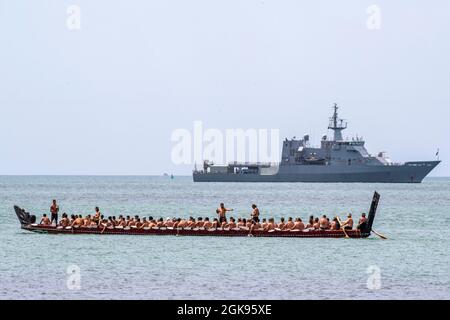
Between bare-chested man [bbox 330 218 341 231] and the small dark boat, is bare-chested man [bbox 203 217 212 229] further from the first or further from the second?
bare-chested man [bbox 330 218 341 231]

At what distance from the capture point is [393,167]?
506ft

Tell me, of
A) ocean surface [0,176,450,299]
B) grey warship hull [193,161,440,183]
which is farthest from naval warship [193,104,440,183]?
ocean surface [0,176,450,299]

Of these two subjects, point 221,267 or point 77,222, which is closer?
point 221,267

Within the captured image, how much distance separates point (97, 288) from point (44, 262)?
297 inches

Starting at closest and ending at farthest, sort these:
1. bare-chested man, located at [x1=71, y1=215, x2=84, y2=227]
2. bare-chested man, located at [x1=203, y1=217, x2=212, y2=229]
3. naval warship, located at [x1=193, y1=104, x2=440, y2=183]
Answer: bare-chested man, located at [x1=203, y1=217, x2=212, y2=229] < bare-chested man, located at [x1=71, y1=215, x2=84, y2=227] < naval warship, located at [x1=193, y1=104, x2=440, y2=183]

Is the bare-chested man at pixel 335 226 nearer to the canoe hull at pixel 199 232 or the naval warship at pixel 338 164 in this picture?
the canoe hull at pixel 199 232

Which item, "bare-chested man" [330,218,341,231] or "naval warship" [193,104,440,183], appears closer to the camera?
"bare-chested man" [330,218,341,231]

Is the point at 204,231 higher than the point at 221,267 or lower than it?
higher

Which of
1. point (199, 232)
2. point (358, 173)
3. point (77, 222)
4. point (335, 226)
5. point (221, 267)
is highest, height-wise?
point (358, 173)

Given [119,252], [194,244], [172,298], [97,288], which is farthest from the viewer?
[194,244]

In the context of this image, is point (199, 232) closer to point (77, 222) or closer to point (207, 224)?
point (207, 224)

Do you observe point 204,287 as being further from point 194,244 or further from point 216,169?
point 216,169

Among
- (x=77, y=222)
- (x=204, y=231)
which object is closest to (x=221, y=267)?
(x=204, y=231)
